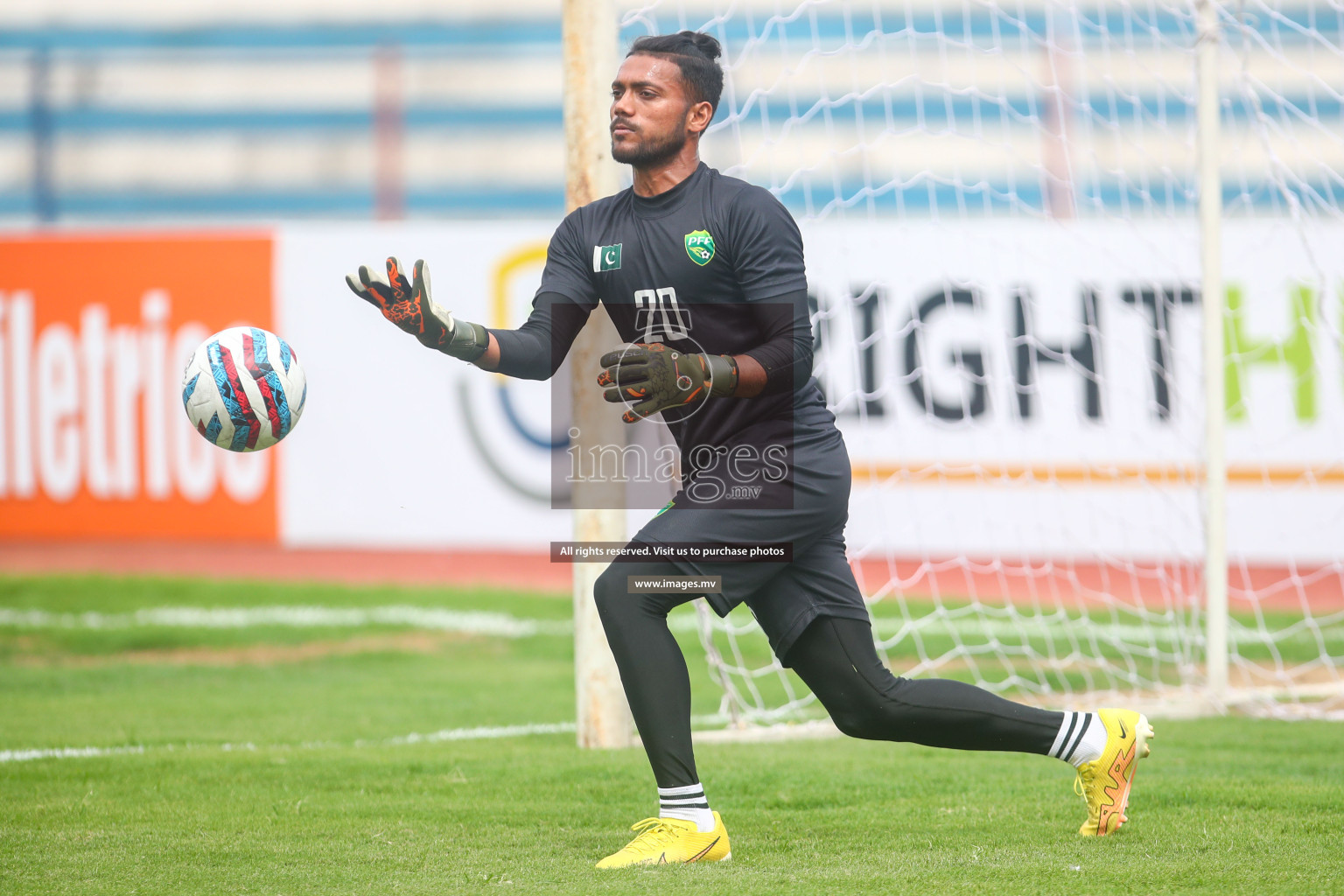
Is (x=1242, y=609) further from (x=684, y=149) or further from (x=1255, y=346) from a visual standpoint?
(x=684, y=149)

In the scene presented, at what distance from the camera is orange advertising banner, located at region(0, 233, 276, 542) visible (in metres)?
11.5

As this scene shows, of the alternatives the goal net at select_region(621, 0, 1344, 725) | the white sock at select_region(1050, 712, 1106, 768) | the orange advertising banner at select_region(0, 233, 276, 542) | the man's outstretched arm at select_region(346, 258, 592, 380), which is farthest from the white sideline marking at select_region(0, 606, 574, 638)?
the white sock at select_region(1050, 712, 1106, 768)

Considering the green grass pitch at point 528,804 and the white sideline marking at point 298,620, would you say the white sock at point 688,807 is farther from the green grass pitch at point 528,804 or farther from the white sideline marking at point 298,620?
the white sideline marking at point 298,620

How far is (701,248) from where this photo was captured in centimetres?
401

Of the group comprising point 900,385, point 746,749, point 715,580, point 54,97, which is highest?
point 54,97

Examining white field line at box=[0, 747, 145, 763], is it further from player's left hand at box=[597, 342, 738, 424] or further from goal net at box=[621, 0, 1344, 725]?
goal net at box=[621, 0, 1344, 725]

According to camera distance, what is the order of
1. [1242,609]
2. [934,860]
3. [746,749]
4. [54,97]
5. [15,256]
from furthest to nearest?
[54,97] < [15,256] < [1242,609] < [746,749] < [934,860]

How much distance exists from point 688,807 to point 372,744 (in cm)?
263

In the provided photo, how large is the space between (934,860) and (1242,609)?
7.09m

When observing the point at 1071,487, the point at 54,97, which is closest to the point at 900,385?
the point at 1071,487

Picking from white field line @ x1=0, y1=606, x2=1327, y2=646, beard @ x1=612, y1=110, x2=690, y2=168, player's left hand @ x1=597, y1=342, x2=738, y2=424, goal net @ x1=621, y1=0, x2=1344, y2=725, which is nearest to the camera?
player's left hand @ x1=597, y1=342, x2=738, y2=424

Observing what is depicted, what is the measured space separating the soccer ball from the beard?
46.2 inches

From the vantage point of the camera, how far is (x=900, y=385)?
1101cm

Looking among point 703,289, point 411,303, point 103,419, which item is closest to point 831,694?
point 703,289
